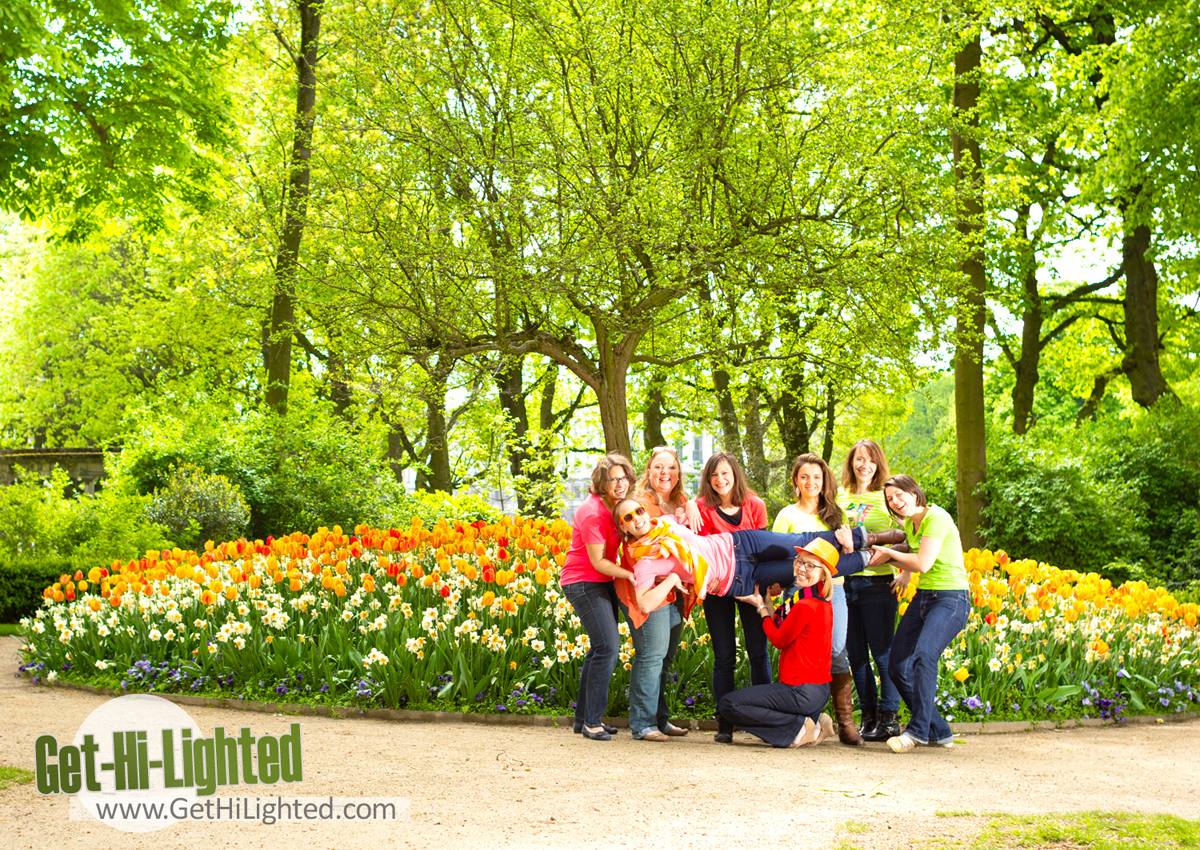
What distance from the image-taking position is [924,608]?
5.96m

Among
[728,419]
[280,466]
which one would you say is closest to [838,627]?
[280,466]

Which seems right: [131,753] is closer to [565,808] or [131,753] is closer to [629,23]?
[565,808]

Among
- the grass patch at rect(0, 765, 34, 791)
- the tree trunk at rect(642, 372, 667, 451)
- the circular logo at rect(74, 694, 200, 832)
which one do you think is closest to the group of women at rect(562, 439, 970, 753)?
the circular logo at rect(74, 694, 200, 832)

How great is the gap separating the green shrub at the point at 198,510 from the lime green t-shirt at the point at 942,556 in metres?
9.79

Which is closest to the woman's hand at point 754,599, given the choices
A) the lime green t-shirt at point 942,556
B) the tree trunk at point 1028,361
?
the lime green t-shirt at point 942,556

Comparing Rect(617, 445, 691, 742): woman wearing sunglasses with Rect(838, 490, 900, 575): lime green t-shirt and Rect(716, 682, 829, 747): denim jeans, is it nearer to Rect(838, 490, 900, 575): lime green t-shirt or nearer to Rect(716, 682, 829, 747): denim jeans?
Rect(716, 682, 829, 747): denim jeans

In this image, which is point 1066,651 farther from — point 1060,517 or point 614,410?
point 1060,517

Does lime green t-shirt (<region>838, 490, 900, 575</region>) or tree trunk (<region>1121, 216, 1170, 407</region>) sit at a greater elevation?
tree trunk (<region>1121, 216, 1170, 407</region>)

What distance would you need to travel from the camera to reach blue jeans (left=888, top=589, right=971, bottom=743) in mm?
5852

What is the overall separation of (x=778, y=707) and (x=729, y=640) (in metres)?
0.49

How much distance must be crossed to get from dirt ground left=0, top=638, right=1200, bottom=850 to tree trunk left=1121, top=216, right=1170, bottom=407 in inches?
565

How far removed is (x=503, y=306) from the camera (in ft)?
39.7

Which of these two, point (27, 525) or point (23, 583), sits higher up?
point (27, 525)

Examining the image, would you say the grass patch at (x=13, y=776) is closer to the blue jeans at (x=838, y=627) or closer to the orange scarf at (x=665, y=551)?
the orange scarf at (x=665, y=551)
